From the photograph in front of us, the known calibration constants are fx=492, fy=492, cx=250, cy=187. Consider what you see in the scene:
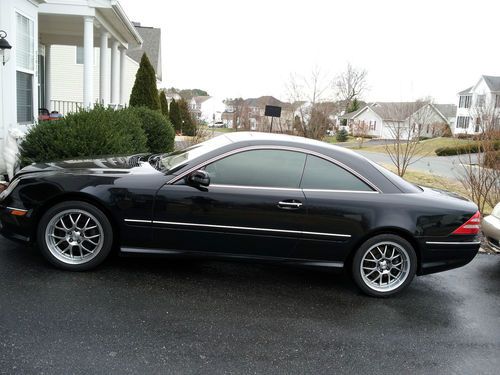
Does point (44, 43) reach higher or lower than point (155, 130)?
higher

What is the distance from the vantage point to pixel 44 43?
55.2ft

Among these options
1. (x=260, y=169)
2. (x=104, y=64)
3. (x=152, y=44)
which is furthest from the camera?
(x=152, y=44)

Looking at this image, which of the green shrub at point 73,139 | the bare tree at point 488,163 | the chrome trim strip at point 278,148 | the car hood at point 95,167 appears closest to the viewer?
the chrome trim strip at point 278,148

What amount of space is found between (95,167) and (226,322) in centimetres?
218

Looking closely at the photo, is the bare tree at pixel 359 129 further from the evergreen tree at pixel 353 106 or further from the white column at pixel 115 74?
the white column at pixel 115 74

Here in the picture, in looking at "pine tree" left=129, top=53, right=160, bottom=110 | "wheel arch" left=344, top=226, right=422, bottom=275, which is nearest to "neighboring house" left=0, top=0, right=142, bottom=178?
"pine tree" left=129, top=53, right=160, bottom=110

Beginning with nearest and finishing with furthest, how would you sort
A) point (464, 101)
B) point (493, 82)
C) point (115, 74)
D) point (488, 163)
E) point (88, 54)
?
point (488, 163) → point (88, 54) → point (115, 74) → point (493, 82) → point (464, 101)

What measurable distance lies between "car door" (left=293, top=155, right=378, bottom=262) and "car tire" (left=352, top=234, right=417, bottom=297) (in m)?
0.18

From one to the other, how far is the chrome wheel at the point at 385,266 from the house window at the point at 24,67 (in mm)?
7410

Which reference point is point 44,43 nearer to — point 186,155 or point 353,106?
point 186,155

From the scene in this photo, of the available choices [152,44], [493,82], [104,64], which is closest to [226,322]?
[104,64]

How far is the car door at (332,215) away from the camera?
4.77 metres

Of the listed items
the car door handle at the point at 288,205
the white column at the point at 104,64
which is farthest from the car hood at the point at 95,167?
the white column at the point at 104,64

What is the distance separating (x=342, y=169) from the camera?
4.95 metres
